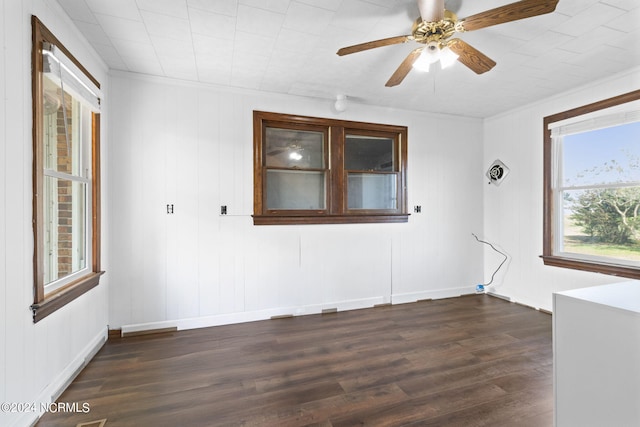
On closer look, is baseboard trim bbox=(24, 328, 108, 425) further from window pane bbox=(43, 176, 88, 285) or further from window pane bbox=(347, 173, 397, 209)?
window pane bbox=(347, 173, 397, 209)

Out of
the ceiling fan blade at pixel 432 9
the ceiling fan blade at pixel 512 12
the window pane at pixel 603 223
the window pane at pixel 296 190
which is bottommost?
the window pane at pixel 603 223

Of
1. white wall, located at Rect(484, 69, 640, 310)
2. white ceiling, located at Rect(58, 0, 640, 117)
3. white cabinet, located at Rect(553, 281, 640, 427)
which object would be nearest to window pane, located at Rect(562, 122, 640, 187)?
white wall, located at Rect(484, 69, 640, 310)

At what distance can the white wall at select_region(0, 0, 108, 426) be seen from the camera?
4.96ft

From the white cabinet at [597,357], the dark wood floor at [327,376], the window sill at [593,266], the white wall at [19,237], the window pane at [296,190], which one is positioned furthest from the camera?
the window pane at [296,190]

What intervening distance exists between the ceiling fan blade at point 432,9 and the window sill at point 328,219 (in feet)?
7.47

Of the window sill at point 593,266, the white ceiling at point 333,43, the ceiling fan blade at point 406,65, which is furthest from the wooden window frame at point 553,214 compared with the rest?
the ceiling fan blade at point 406,65

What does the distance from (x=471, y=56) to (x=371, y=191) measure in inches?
79.0

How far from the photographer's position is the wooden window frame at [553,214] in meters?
2.96

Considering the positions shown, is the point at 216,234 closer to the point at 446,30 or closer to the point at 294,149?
the point at 294,149

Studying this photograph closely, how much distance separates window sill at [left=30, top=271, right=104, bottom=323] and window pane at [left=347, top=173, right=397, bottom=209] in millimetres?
2717

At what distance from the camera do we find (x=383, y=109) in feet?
13.0

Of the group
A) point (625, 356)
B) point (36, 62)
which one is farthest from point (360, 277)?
point (36, 62)

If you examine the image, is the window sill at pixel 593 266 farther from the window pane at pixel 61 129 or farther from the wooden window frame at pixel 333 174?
the window pane at pixel 61 129

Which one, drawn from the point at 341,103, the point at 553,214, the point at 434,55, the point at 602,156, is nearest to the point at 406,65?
the point at 434,55
